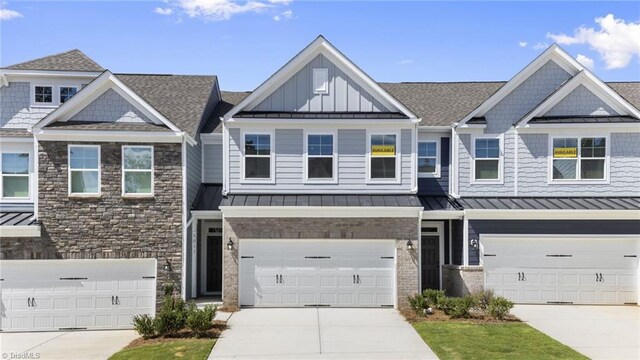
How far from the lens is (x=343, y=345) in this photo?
41.3 feet

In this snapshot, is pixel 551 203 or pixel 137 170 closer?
pixel 137 170

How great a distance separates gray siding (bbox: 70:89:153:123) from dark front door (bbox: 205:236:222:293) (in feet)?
16.6

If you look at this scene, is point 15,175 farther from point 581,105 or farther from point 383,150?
point 581,105

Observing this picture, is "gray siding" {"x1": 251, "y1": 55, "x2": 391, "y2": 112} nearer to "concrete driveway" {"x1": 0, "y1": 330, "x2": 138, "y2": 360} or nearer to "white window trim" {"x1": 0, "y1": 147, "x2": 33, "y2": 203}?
"white window trim" {"x1": 0, "y1": 147, "x2": 33, "y2": 203}

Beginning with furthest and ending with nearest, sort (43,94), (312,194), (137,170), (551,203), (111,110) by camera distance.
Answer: (43,94) → (551,203) → (312,194) → (111,110) → (137,170)

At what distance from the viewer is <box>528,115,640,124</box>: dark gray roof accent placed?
18.1m

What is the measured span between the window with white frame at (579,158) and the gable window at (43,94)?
60.2ft

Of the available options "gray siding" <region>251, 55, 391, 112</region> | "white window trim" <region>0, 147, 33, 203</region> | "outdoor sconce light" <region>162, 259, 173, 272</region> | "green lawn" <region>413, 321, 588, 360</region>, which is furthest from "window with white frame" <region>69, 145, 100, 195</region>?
"green lawn" <region>413, 321, 588, 360</region>

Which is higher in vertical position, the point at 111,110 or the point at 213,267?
the point at 111,110

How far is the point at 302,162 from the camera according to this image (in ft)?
57.7

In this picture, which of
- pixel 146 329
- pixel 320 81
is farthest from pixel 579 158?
pixel 146 329

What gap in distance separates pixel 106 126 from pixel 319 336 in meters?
9.22

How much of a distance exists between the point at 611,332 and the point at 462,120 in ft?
26.3

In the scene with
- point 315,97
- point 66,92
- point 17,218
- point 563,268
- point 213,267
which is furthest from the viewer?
point 66,92
